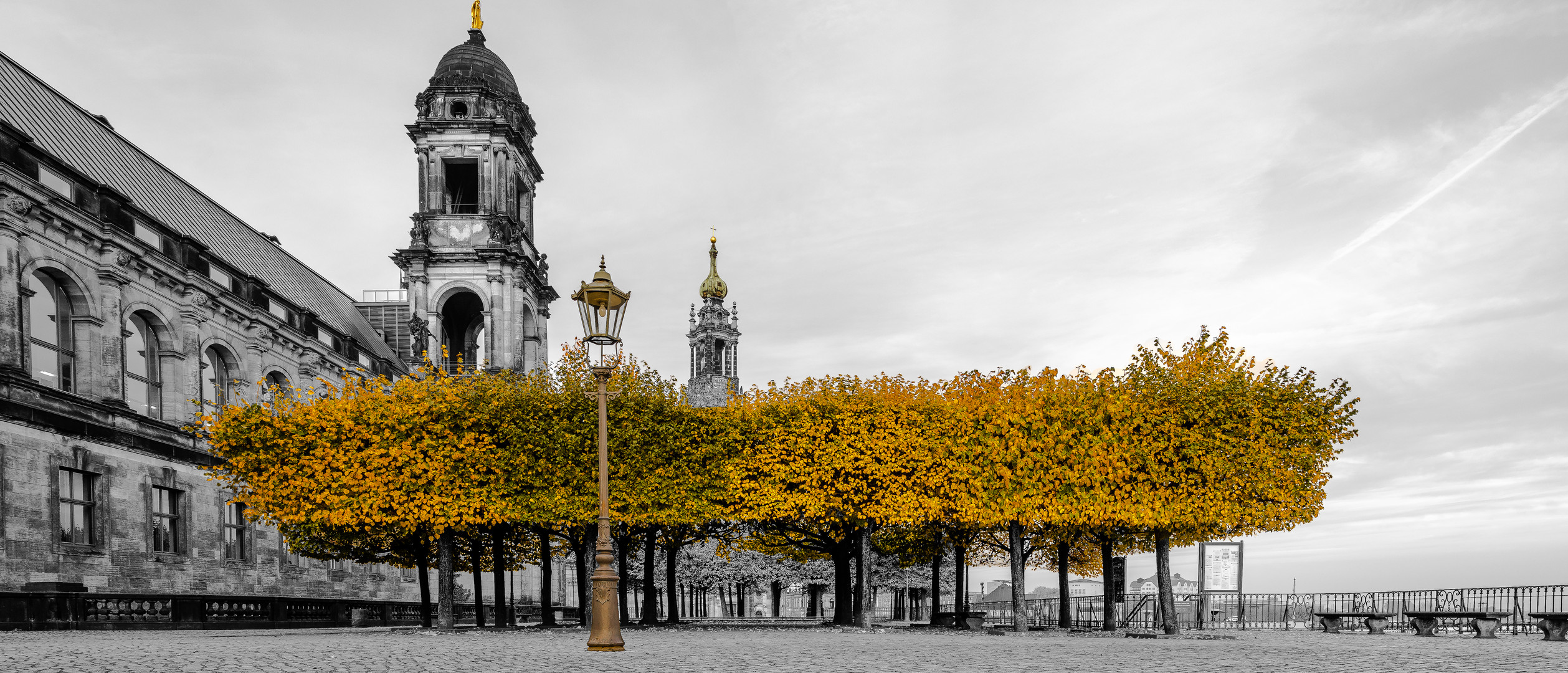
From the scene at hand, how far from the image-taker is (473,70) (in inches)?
2672

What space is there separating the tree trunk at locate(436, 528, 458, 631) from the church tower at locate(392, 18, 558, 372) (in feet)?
102

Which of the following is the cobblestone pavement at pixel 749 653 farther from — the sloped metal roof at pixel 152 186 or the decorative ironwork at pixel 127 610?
the sloped metal roof at pixel 152 186

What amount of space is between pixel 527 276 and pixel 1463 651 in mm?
56606

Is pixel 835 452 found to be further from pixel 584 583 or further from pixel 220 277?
pixel 220 277

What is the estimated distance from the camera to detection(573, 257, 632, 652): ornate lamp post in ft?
61.2

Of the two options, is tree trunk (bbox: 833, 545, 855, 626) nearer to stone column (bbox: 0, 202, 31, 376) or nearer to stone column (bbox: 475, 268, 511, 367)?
stone column (bbox: 0, 202, 31, 376)

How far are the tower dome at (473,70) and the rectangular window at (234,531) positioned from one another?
29.2 meters

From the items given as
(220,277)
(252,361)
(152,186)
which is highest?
(152,186)

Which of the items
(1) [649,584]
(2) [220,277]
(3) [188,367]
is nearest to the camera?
(1) [649,584]

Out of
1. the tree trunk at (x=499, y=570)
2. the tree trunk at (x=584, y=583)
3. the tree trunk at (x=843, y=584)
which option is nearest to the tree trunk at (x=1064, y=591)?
the tree trunk at (x=843, y=584)

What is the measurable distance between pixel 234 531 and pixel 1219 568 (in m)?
35.9

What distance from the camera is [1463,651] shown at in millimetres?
22469

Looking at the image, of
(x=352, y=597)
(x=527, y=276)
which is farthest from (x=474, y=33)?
(x=352, y=597)

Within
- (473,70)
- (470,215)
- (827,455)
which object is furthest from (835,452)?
(473,70)
